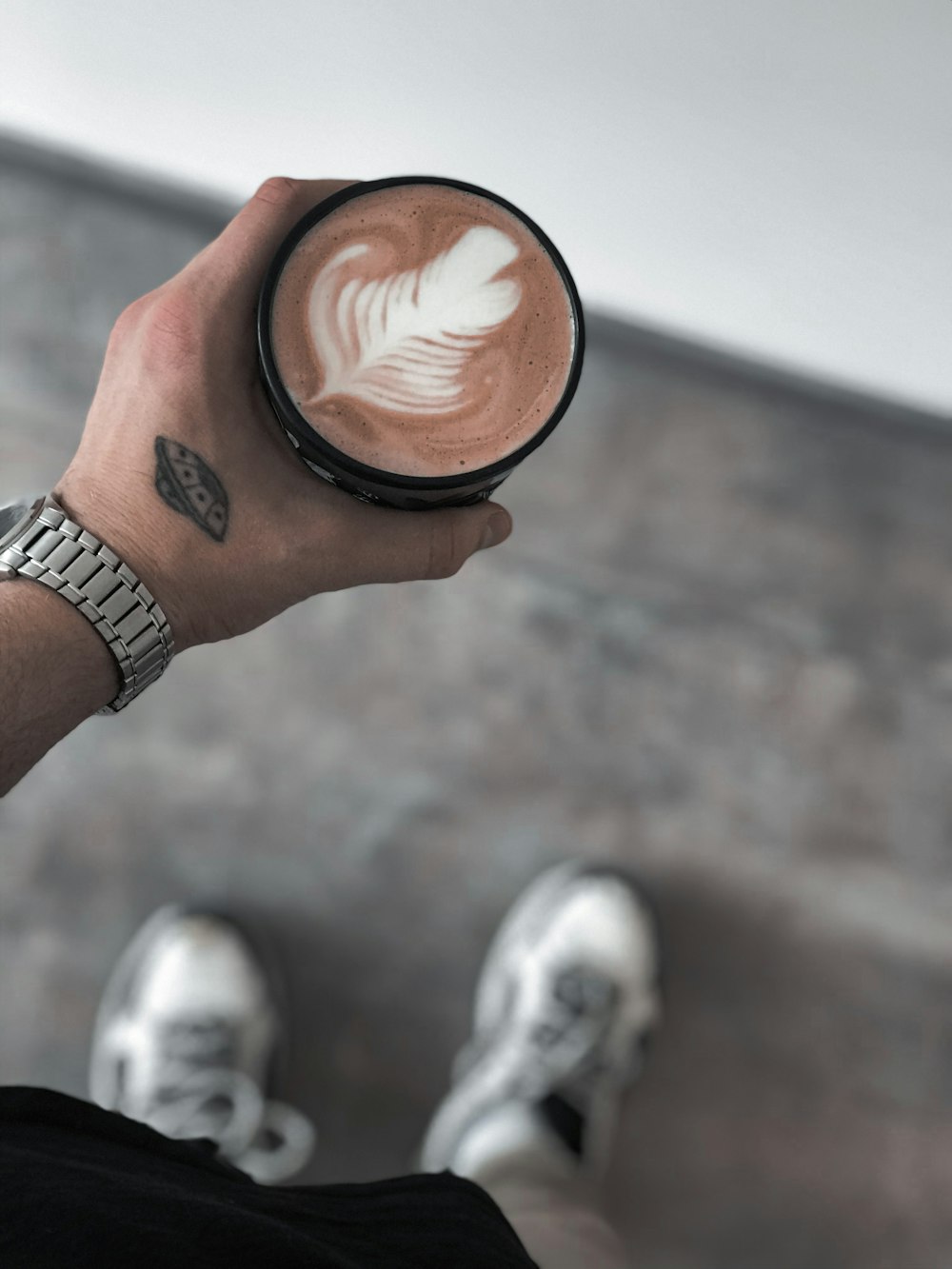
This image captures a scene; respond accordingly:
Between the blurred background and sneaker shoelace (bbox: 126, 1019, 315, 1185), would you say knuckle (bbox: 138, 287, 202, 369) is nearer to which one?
the blurred background

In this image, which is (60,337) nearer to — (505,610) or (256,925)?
(505,610)

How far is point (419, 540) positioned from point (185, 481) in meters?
0.18

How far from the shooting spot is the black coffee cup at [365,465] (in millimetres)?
620

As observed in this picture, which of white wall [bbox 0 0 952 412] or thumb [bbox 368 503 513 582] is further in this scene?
white wall [bbox 0 0 952 412]

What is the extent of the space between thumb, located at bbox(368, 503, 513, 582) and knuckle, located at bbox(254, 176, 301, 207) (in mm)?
245

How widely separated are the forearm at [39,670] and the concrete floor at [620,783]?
29.5 inches

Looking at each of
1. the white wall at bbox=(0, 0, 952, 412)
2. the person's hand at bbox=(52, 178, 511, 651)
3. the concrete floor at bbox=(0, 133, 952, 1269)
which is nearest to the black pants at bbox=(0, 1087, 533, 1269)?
the person's hand at bbox=(52, 178, 511, 651)

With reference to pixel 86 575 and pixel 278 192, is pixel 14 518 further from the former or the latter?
pixel 278 192

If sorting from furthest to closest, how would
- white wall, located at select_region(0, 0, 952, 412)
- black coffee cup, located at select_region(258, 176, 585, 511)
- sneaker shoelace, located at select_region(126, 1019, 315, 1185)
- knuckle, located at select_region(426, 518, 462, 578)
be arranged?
1. sneaker shoelace, located at select_region(126, 1019, 315, 1185)
2. white wall, located at select_region(0, 0, 952, 412)
3. knuckle, located at select_region(426, 518, 462, 578)
4. black coffee cup, located at select_region(258, 176, 585, 511)

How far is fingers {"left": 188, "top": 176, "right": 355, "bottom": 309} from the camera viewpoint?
0.69 metres

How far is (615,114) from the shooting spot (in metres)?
0.91

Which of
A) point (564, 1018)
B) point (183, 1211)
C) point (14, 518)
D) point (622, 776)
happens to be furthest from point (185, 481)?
point (564, 1018)

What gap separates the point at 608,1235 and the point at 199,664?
969mm

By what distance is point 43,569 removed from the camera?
0.69 metres
